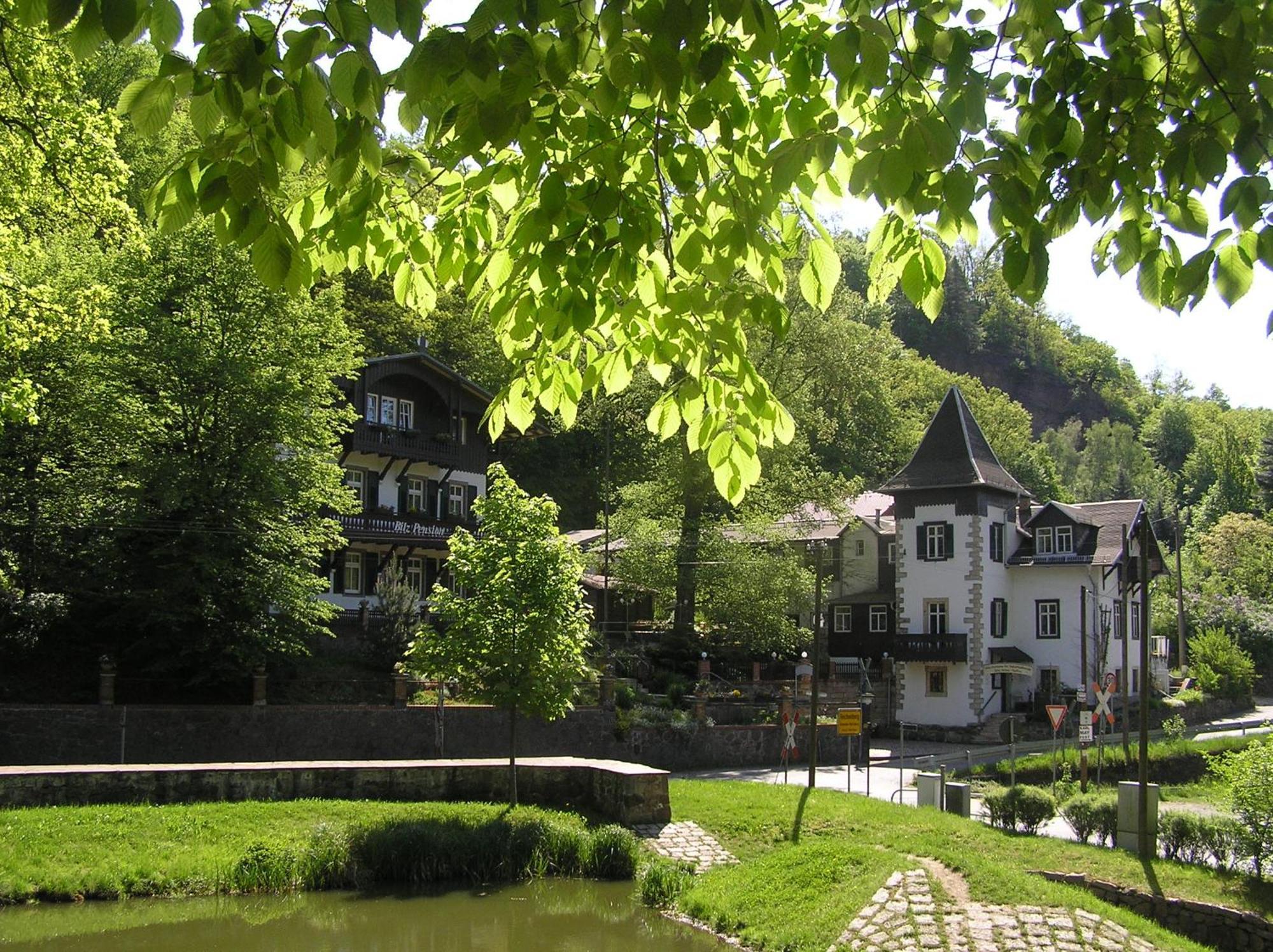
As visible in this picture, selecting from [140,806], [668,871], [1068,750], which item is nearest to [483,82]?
[668,871]

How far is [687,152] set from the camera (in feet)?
15.5

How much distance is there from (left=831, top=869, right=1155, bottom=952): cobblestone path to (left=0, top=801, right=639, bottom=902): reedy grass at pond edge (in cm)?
563

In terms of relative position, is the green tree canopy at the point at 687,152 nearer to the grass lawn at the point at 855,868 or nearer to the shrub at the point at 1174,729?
the grass lawn at the point at 855,868

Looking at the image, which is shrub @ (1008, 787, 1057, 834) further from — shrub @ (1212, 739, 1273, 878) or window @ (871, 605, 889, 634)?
window @ (871, 605, 889, 634)

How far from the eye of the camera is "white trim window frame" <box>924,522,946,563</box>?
4929cm

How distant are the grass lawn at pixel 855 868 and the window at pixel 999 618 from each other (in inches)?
1083

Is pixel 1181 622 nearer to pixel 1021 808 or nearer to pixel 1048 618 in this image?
pixel 1048 618

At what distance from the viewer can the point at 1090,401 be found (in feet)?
469

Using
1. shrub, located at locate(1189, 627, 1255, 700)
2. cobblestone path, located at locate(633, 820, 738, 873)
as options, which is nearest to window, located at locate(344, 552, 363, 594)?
cobblestone path, located at locate(633, 820, 738, 873)

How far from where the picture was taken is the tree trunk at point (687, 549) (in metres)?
42.8

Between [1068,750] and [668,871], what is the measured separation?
73.0 ft

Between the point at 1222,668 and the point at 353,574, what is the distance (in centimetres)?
4056

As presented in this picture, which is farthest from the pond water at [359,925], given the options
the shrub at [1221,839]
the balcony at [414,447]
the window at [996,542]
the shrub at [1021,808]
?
the window at [996,542]

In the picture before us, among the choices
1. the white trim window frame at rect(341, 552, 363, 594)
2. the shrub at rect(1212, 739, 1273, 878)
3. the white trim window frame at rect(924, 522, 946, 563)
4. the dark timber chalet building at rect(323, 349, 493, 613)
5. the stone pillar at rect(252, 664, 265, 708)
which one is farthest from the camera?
the white trim window frame at rect(924, 522, 946, 563)
